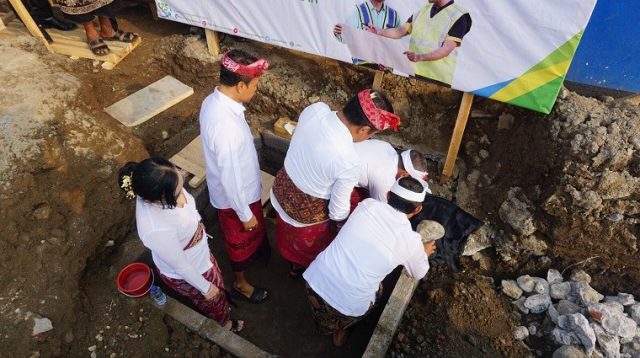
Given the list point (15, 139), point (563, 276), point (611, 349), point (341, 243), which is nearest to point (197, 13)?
point (15, 139)

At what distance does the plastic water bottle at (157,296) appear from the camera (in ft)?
11.5

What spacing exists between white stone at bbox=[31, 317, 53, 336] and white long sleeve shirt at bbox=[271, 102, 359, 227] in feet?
7.51

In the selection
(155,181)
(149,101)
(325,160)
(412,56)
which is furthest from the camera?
(149,101)

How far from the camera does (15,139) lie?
4.10 metres

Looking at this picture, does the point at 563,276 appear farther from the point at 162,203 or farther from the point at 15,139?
the point at 15,139

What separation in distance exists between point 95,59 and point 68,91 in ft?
4.18

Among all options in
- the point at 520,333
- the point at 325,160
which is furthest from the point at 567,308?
the point at 325,160

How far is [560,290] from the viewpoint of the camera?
3.88 meters

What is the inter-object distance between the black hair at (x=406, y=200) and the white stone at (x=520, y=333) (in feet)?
5.82

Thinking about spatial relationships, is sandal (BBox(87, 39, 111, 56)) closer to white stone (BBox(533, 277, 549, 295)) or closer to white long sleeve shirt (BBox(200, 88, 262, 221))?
white long sleeve shirt (BBox(200, 88, 262, 221))

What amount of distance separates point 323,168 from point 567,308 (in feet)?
8.99

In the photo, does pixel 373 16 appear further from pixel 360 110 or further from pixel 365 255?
pixel 365 255

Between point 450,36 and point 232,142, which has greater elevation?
point 450,36

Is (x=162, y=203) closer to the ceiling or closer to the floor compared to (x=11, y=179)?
closer to the ceiling
